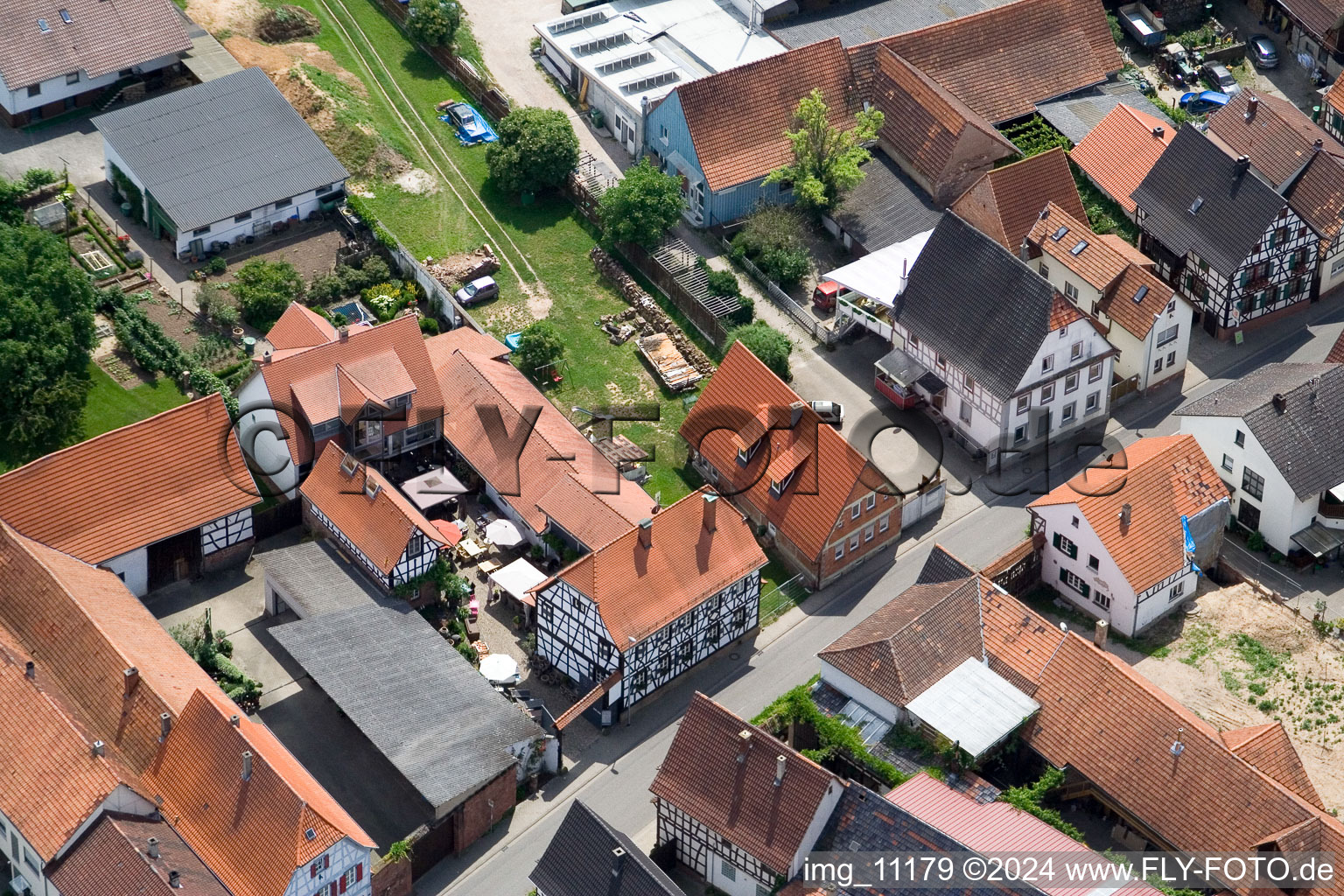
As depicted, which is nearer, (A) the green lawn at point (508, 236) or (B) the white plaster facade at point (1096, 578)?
(B) the white plaster facade at point (1096, 578)

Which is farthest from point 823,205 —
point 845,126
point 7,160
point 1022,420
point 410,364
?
point 7,160

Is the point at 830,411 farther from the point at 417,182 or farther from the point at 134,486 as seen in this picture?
the point at 134,486

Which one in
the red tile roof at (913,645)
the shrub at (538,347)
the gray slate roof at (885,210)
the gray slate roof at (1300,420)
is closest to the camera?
the red tile roof at (913,645)

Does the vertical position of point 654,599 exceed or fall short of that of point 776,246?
it falls short

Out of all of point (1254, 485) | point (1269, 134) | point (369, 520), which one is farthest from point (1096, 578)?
point (369, 520)

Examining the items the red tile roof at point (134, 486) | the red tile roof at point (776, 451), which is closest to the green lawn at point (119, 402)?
the red tile roof at point (134, 486)

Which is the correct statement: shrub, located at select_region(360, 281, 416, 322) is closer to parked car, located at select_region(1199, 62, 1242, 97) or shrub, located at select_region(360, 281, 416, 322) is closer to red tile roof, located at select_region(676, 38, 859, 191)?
red tile roof, located at select_region(676, 38, 859, 191)

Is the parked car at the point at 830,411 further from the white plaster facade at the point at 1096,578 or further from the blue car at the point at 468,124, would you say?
the blue car at the point at 468,124
